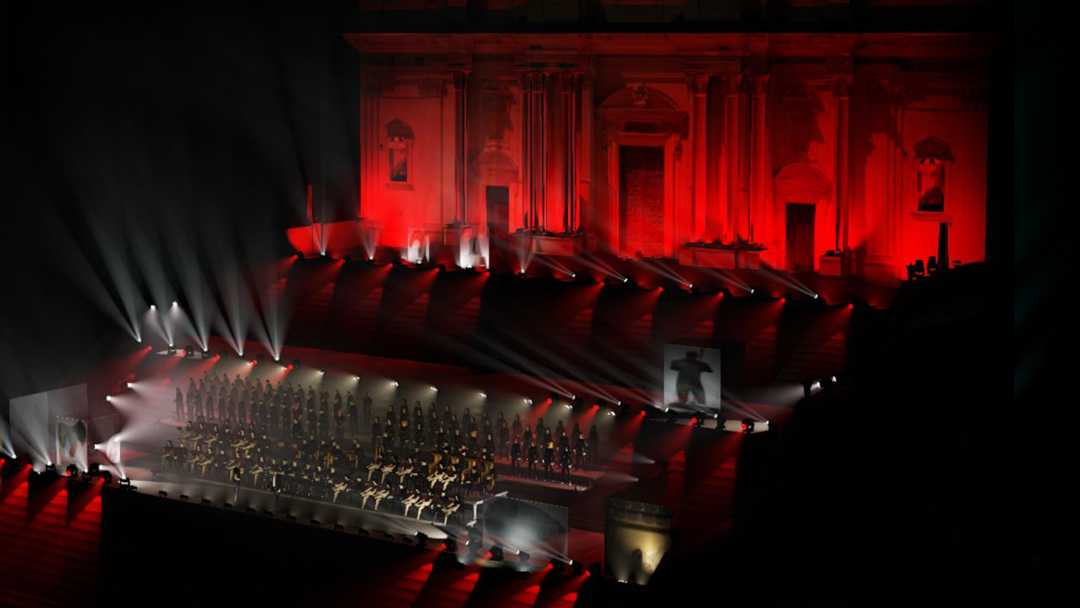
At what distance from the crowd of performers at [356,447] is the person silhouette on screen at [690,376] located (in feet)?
4.50

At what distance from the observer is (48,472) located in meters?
21.5

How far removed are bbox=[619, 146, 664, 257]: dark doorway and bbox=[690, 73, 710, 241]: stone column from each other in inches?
32.9

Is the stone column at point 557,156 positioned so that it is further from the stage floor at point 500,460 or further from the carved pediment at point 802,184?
the stage floor at point 500,460

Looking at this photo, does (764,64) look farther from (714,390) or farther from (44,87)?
(44,87)

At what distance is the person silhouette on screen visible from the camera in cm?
2045

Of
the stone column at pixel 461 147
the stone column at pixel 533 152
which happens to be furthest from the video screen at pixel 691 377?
the stone column at pixel 461 147

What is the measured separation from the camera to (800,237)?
2580 cm

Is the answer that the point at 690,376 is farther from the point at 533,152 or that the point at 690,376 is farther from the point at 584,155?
the point at 533,152

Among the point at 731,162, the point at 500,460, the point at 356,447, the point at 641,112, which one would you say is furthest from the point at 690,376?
the point at 641,112

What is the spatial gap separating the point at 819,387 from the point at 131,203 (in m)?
13.0

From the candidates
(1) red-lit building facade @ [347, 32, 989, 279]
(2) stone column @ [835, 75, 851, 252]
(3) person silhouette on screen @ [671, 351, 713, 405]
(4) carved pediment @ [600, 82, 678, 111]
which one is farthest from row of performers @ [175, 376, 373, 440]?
(2) stone column @ [835, 75, 851, 252]

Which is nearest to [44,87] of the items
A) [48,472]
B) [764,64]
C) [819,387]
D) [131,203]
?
[131,203]

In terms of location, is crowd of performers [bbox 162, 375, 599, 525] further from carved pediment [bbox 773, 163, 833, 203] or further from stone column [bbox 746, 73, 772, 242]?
carved pediment [bbox 773, 163, 833, 203]

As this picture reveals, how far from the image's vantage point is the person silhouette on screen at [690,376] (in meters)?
20.5
